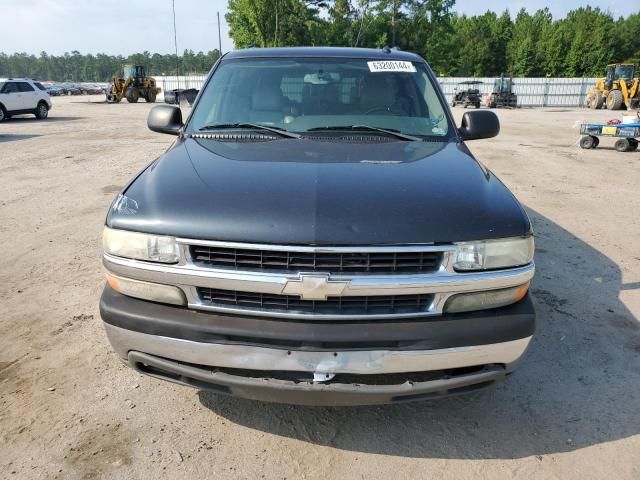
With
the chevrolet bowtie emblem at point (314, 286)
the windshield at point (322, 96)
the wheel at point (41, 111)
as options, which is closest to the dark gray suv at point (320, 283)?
the chevrolet bowtie emblem at point (314, 286)

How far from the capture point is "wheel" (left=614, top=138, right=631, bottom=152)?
41.3 ft

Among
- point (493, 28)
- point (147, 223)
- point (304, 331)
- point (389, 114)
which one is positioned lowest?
point (304, 331)

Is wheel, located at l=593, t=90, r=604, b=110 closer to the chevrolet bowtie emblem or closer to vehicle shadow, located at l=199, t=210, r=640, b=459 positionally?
vehicle shadow, located at l=199, t=210, r=640, b=459

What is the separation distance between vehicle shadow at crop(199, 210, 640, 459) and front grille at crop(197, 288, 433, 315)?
2.55 ft

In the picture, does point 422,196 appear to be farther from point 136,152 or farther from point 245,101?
point 136,152

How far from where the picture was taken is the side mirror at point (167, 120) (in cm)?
359

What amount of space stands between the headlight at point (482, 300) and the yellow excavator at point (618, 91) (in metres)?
34.9

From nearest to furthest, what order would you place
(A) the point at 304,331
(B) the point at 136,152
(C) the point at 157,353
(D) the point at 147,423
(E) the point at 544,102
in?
(A) the point at 304,331, (C) the point at 157,353, (D) the point at 147,423, (B) the point at 136,152, (E) the point at 544,102

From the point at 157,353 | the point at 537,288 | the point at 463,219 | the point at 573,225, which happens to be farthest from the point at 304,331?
the point at 573,225

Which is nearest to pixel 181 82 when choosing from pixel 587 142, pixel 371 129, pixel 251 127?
pixel 587 142

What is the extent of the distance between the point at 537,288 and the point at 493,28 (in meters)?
80.4

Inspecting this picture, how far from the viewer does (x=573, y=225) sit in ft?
20.1

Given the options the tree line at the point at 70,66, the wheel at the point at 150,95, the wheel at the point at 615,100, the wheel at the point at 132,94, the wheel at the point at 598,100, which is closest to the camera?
the wheel at the point at 615,100

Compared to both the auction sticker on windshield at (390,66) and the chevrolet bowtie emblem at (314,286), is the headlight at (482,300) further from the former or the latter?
the auction sticker on windshield at (390,66)
